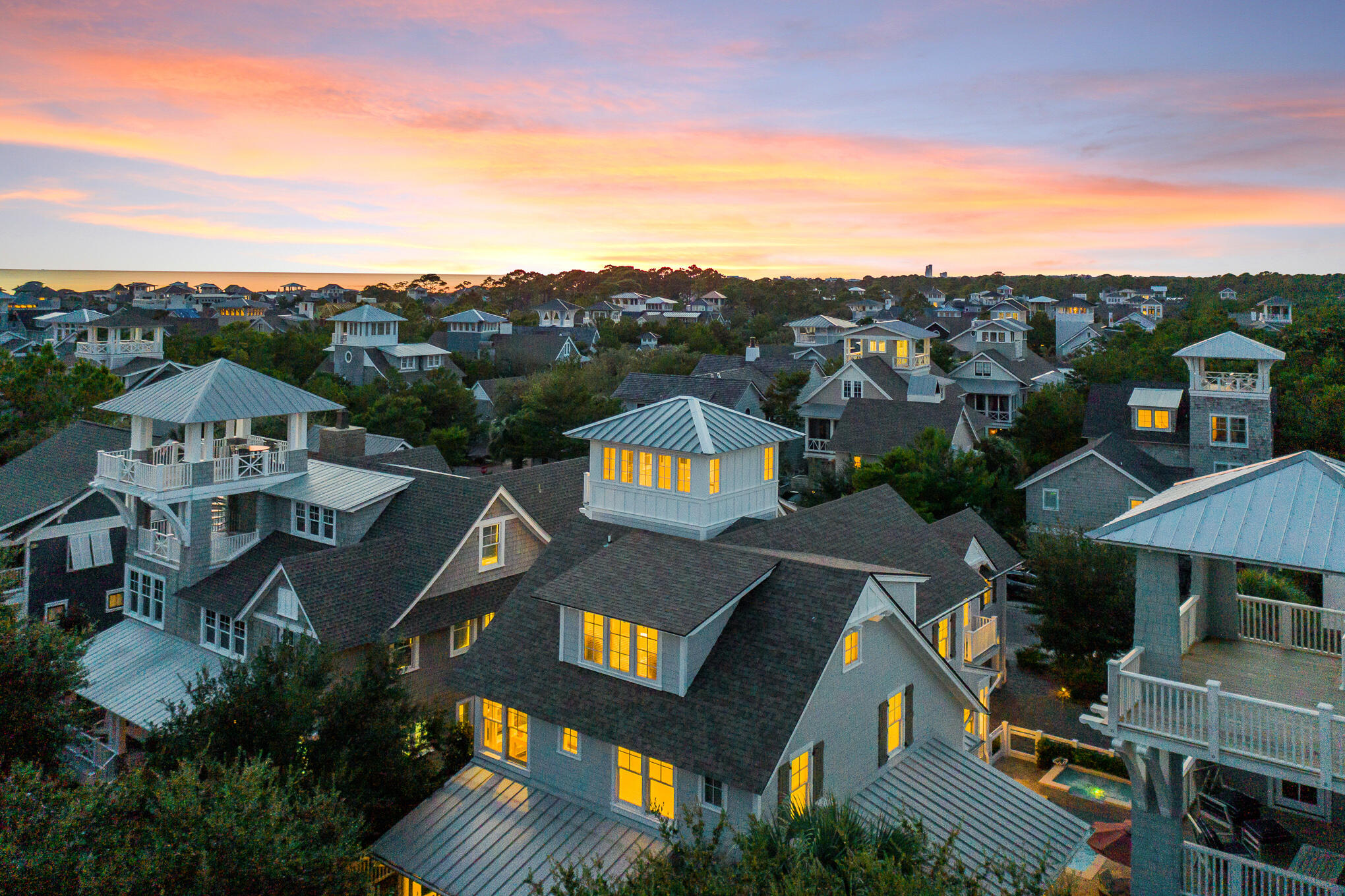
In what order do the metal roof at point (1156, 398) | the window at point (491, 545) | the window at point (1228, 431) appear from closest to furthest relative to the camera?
the window at point (491, 545) → the window at point (1228, 431) → the metal roof at point (1156, 398)

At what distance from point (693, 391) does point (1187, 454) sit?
32.4 metres

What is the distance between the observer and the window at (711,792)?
17.4 m

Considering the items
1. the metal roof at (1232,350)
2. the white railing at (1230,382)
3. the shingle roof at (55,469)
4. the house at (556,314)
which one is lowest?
Result: the shingle roof at (55,469)

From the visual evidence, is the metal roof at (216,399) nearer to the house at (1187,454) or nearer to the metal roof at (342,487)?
the metal roof at (342,487)


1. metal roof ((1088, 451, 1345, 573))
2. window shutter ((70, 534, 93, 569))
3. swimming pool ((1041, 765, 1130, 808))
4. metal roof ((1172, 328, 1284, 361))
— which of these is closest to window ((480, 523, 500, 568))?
window shutter ((70, 534, 93, 569))

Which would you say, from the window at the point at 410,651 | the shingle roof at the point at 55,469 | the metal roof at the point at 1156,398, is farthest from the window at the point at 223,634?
the metal roof at the point at 1156,398

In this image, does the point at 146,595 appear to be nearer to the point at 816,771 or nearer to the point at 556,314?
the point at 816,771

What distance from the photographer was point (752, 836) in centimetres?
1286

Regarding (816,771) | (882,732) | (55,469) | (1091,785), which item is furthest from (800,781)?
(55,469)

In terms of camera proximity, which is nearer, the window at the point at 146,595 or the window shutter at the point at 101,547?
the window at the point at 146,595

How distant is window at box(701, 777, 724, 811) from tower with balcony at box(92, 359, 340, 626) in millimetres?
20405

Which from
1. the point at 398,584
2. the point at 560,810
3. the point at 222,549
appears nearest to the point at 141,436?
the point at 222,549

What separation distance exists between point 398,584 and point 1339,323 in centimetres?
6474

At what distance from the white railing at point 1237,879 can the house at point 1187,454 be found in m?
30.2
